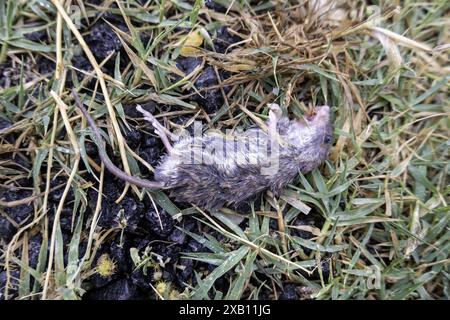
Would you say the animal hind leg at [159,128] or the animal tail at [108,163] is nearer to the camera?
the animal tail at [108,163]

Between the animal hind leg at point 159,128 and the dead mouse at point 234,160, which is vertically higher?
the animal hind leg at point 159,128

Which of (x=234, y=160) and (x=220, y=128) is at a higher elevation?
→ (x=220, y=128)

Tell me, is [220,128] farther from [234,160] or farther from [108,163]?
[108,163]

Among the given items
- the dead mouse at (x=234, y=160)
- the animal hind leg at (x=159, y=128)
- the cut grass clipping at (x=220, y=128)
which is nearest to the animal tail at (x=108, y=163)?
the dead mouse at (x=234, y=160)

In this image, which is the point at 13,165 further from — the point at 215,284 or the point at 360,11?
the point at 360,11

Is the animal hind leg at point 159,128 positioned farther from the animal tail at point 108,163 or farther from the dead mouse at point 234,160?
the animal tail at point 108,163

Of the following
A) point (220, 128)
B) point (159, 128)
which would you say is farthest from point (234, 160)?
point (159, 128)

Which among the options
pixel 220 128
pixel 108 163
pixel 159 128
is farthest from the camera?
pixel 220 128

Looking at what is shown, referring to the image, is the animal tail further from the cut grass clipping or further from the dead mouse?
the cut grass clipping

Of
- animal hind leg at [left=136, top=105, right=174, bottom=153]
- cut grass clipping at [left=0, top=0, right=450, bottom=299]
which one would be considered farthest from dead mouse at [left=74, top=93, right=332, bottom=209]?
cut grass clipping at [left=0, top=0, right=450, bottom=299]
